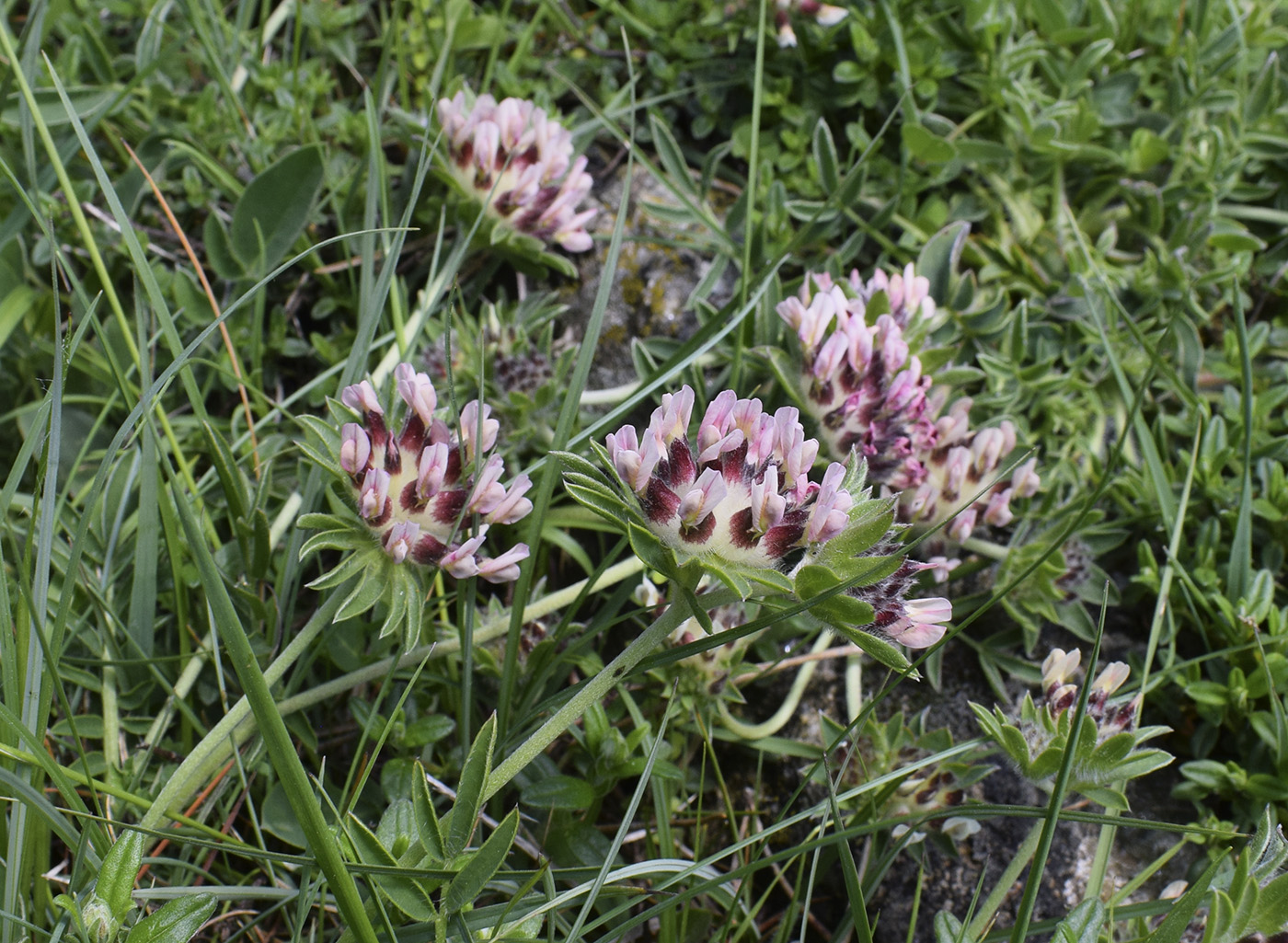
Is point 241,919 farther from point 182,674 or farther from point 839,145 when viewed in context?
point 839,145

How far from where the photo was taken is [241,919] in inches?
73.2

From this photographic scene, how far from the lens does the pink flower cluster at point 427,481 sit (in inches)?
67.4

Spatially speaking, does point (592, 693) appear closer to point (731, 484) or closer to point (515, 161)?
point (731, 484)

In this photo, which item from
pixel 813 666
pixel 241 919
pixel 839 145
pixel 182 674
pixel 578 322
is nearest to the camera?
pixel 241 919

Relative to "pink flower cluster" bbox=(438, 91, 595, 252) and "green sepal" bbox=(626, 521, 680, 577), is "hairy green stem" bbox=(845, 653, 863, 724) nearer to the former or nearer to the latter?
"green sepal" bbox=(626, 521, 680, 577)

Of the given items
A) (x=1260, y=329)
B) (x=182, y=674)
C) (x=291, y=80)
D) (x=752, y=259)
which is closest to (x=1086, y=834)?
(x=1260, y=329)

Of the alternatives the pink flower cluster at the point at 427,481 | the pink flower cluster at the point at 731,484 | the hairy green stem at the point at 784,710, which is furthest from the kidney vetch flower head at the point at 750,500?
the hairy green stem at the point at 784,710

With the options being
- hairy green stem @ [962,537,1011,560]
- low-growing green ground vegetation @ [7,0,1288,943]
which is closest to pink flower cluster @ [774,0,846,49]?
low-growing green ground vegetation @ [7,0,1288,943]

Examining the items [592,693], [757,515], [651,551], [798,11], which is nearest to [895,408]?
[757,515]

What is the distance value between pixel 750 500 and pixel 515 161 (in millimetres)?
1376

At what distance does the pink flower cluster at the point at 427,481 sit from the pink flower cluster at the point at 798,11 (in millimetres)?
1690

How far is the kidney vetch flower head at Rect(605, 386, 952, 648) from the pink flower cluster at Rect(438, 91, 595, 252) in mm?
1152

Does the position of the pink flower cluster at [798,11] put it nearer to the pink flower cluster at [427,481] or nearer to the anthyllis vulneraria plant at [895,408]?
the anthyllis vulneraria plant at [895,408]

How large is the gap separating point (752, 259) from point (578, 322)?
0.51m
